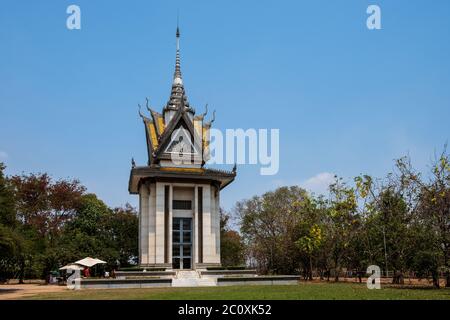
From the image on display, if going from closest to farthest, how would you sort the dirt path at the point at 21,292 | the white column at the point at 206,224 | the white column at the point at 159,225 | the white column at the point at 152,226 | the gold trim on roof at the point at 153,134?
the dirt path at the point at 21,292, the white column at the point at 159,225, the white column at the point at 152,226, the white column at the point at 206,224, the gold trim on roof at the point at 153,134

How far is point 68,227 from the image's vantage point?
50625 millimetres

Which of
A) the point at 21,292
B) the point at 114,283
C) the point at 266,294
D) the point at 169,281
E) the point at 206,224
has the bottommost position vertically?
the point at 21,292

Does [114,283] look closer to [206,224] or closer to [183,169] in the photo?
[206,224]

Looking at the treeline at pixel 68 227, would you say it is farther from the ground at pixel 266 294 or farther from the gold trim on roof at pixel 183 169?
the ground at pixel 266 294

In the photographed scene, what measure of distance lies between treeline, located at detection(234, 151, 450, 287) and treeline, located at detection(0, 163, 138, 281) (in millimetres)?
14469

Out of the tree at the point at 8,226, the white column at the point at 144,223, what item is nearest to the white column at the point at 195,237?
the white column at the point at 144,223

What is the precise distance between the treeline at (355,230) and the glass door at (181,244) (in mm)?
9717

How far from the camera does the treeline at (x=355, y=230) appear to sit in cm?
2661

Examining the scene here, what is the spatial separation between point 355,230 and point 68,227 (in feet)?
97.2

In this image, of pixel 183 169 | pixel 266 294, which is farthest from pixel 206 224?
pixel 266 294

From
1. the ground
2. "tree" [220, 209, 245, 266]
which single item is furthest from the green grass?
"tree" [220, 209, 245, 266]

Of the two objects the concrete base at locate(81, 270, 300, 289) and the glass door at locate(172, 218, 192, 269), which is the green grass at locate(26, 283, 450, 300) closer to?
the concrete base at locate(81, 270, 300, 289)
